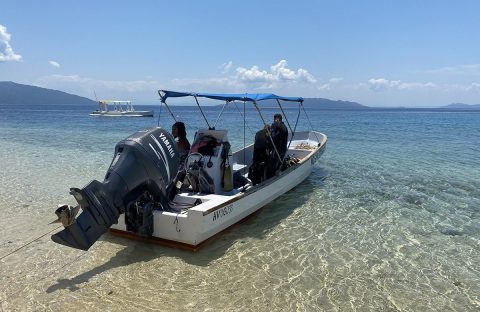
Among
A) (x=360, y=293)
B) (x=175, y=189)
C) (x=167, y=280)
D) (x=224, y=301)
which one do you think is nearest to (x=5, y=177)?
(x=175, y=189)

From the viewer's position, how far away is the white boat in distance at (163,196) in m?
5.54

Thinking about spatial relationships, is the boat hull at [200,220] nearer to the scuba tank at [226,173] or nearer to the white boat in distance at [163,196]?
the white boat in distance at [163,196]

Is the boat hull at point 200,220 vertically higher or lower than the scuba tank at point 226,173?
lower

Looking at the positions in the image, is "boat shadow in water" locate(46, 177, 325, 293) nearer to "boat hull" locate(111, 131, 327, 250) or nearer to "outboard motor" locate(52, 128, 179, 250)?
"boat hull" locate(111, 131, 327, 250)

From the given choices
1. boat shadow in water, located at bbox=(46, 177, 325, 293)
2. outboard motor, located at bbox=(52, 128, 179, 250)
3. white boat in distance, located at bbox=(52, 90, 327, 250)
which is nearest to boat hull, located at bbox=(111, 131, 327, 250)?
white boat in distance, located at bbox=(52, 90, 327, 250)

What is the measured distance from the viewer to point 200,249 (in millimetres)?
6652

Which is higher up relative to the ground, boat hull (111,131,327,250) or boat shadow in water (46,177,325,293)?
boat hull (111,131,327,250)

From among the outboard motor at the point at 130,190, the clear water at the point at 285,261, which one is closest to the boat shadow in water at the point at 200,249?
the clear water at the point at 285,261

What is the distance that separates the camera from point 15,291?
17.0ft

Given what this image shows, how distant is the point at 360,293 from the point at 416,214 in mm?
4390

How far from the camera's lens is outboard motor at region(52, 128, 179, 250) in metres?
5.42

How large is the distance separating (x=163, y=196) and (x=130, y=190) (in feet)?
2.76

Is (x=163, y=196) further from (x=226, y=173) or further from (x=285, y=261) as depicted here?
(x=285, y=261)

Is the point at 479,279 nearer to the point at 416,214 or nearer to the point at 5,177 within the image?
the point at 416,214
